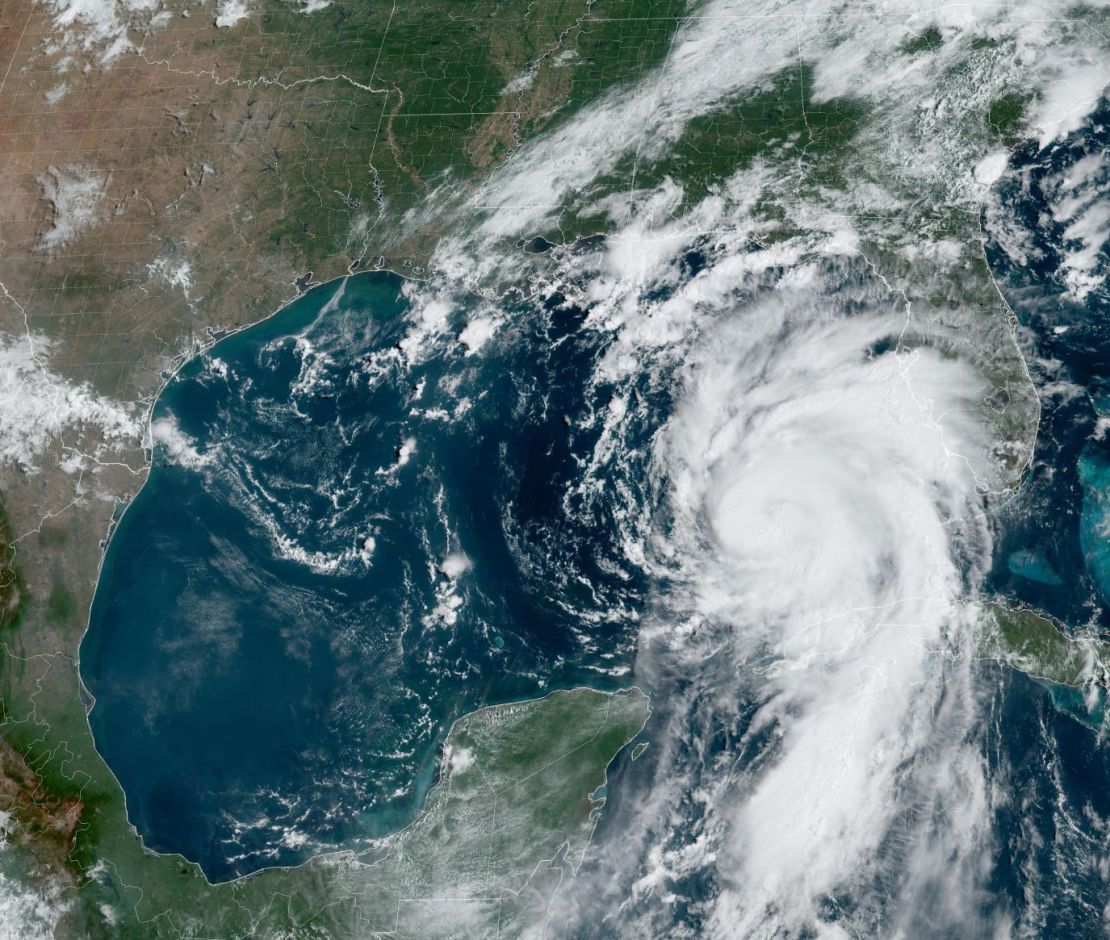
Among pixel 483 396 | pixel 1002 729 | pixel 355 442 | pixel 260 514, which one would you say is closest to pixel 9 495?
pixel 260 514

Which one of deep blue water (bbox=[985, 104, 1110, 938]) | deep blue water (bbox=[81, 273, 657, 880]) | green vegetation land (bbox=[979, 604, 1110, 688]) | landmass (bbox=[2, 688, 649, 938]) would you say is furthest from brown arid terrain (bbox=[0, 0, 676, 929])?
green vegetation land (bbox=[979, 604, 1110, 688])

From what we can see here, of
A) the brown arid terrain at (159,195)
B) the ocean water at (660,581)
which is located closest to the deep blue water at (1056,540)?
the ocean water at (660,581)

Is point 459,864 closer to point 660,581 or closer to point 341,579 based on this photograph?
point 341,579

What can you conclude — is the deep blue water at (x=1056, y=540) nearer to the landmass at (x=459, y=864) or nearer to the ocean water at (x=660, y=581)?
the ocean water at (x=660, y=581)

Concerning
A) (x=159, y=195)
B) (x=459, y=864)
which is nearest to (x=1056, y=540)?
(x=459, y=864)

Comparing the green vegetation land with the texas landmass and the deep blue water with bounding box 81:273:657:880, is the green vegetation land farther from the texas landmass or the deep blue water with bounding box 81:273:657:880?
the deep blue water with bounding box 81:273:657:880

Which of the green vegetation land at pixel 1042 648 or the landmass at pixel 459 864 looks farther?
the landmass at pixel 459 864

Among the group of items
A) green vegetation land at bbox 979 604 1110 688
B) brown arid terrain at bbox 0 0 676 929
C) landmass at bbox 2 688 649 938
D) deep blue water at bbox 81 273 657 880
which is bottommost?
green vegetation land at bbox 979 604 1110 688

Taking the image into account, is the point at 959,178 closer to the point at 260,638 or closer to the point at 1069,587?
the point at 1069,587

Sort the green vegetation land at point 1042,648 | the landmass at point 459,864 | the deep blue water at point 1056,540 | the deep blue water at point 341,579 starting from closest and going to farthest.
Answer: the deep blue water at point 1056,540 < the green vegetation land at point 1042,648 < the landmass at point 459,864 < the deep blue water at point 341,579
